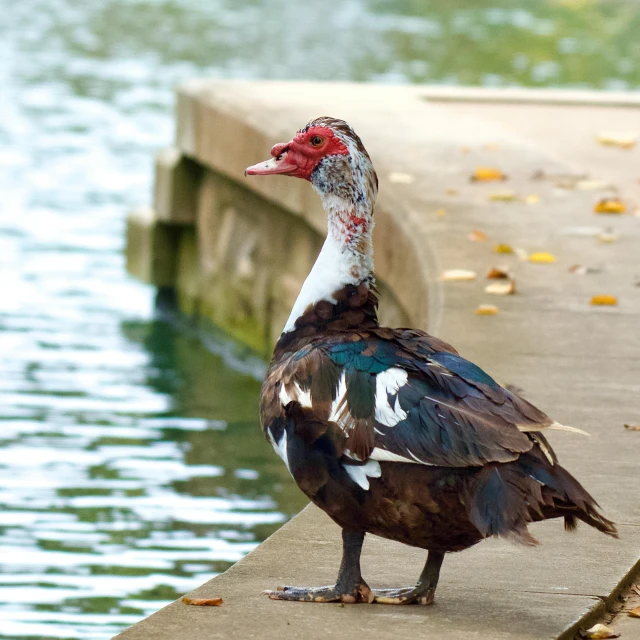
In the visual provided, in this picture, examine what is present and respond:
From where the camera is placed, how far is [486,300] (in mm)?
7184

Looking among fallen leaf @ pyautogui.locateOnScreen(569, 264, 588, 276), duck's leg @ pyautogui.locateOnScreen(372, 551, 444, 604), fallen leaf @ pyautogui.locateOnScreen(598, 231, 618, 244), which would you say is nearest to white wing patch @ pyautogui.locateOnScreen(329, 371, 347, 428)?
duck's leg @ pyautogui.locateOnScreen(372, 551, 444, 604)

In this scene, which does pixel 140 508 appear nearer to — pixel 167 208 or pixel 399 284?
pixel 399 284

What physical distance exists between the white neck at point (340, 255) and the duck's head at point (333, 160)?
39 millimetres

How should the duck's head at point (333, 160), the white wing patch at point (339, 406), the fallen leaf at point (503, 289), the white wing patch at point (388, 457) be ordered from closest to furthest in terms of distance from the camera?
the white wing patch at point (388, 457)
the white wing patch at point (339, 406)
the duck's head at point (333, 160)
the fallen leaf at point (503, 289)

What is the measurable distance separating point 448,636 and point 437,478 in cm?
43

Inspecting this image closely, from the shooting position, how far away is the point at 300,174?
4.24 meters

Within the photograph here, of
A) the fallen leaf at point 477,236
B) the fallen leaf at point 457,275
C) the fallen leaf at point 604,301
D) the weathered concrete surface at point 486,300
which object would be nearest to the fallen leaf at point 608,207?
the weathered concrete surface at point 486,300

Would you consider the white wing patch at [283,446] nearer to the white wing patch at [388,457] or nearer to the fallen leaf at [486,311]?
the white wing patch at [388,457]

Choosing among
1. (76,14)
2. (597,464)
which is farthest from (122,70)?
(597,464)

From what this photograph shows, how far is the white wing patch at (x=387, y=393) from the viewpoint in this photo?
147 inches

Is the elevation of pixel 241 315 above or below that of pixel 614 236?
below

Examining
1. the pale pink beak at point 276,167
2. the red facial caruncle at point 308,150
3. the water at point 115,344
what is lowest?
the water at point 115,344

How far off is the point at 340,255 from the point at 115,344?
23.6 feet

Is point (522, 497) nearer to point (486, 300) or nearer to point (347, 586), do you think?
point (347, 586)
